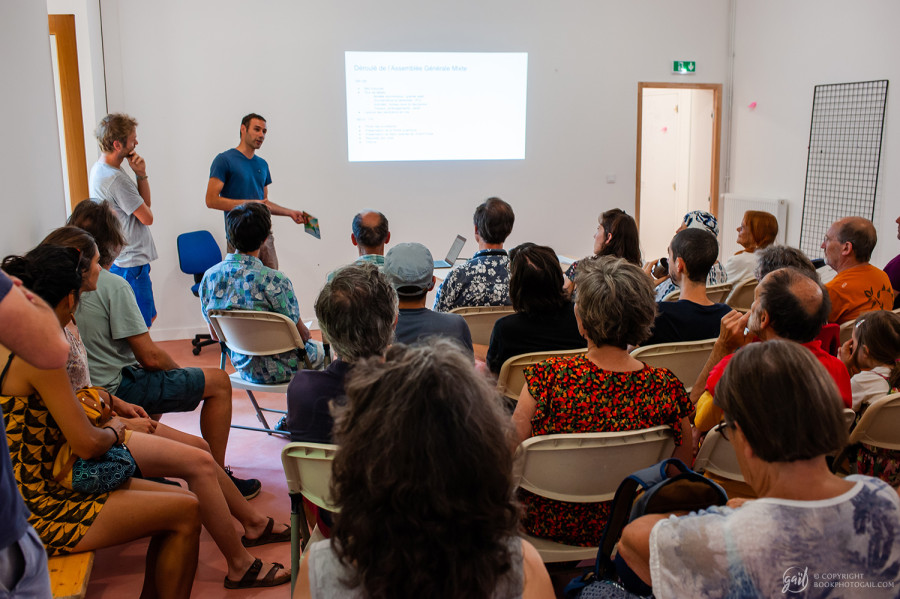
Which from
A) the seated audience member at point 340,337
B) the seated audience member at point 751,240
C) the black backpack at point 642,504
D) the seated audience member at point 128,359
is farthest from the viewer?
the seated audience member at point 751,240

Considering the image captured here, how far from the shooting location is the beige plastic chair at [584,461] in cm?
179

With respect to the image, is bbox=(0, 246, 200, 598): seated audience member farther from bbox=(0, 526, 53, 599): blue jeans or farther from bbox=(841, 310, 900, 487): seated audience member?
bbox=(841, 310, 900, 487): seated audience member

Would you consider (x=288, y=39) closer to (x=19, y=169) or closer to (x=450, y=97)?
(x=450, y=97)

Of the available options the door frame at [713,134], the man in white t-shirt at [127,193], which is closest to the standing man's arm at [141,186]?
the man in white t-shirt at [127,193]

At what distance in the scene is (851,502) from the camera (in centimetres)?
118

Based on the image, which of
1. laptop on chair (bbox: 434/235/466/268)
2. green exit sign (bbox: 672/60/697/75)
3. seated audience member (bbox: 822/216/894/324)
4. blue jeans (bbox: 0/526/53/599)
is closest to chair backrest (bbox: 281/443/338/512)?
blue jeans (bbox: 0/526/53/599)

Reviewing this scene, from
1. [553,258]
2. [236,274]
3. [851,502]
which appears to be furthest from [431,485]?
[236,274]

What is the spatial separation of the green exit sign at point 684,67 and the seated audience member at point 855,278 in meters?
4.00

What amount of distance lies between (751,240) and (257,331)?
2944 millimetres

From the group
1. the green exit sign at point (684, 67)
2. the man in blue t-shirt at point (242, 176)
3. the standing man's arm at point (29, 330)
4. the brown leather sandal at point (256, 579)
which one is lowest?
the brown leather sandal at point (256, 579)

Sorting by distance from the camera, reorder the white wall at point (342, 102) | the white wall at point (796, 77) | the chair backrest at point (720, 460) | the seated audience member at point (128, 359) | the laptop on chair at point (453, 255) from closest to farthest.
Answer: the chair backrest at point (720, 460) → the seated audience member at point (128, 359) → the laptop on chair at point (453, 255) → the white wall at point (796, 77) → the white wall at point (342, 102)

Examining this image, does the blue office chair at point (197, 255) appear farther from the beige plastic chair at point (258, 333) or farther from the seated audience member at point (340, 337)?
the seated audience member at point (340, 337)

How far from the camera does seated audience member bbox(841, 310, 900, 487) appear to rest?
7.36ft
